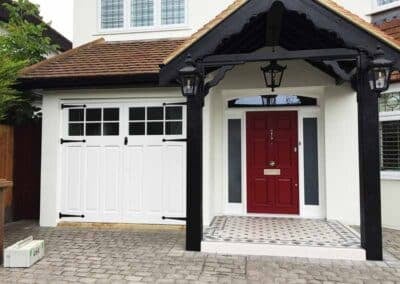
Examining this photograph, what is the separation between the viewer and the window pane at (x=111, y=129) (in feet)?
24.1

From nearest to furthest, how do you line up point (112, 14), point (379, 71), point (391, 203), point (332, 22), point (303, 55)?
point (379, 71), point (332, 22), point (303, 55), point (391, 203), point (112, 14)

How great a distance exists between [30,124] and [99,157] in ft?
6.30

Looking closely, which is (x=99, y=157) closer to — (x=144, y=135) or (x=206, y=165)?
(x=144, y=135)

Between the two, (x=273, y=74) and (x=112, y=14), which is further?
(x=112, y=14)

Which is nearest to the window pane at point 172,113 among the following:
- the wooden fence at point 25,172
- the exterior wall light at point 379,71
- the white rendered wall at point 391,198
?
the wooden fence at point 25,172

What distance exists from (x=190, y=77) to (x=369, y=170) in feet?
9.33

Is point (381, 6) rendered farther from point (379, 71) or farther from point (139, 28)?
point (139, 28)

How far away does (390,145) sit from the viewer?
23.7 ft

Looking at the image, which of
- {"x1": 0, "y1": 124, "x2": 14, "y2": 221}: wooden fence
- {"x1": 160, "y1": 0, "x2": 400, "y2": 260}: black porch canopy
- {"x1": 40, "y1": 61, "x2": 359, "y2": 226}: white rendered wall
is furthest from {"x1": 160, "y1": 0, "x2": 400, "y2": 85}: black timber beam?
{"x1": 0, "y1": 124, "x2": 14, "y2": 221}: wooden fence

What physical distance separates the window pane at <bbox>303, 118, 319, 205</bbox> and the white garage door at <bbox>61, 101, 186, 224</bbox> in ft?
8.69

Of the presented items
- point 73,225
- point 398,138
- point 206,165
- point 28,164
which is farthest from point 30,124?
point 398,138

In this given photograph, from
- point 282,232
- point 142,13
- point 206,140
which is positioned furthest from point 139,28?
point 282,232

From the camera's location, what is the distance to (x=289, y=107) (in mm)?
7672

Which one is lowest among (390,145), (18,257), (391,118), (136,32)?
(18,257)
